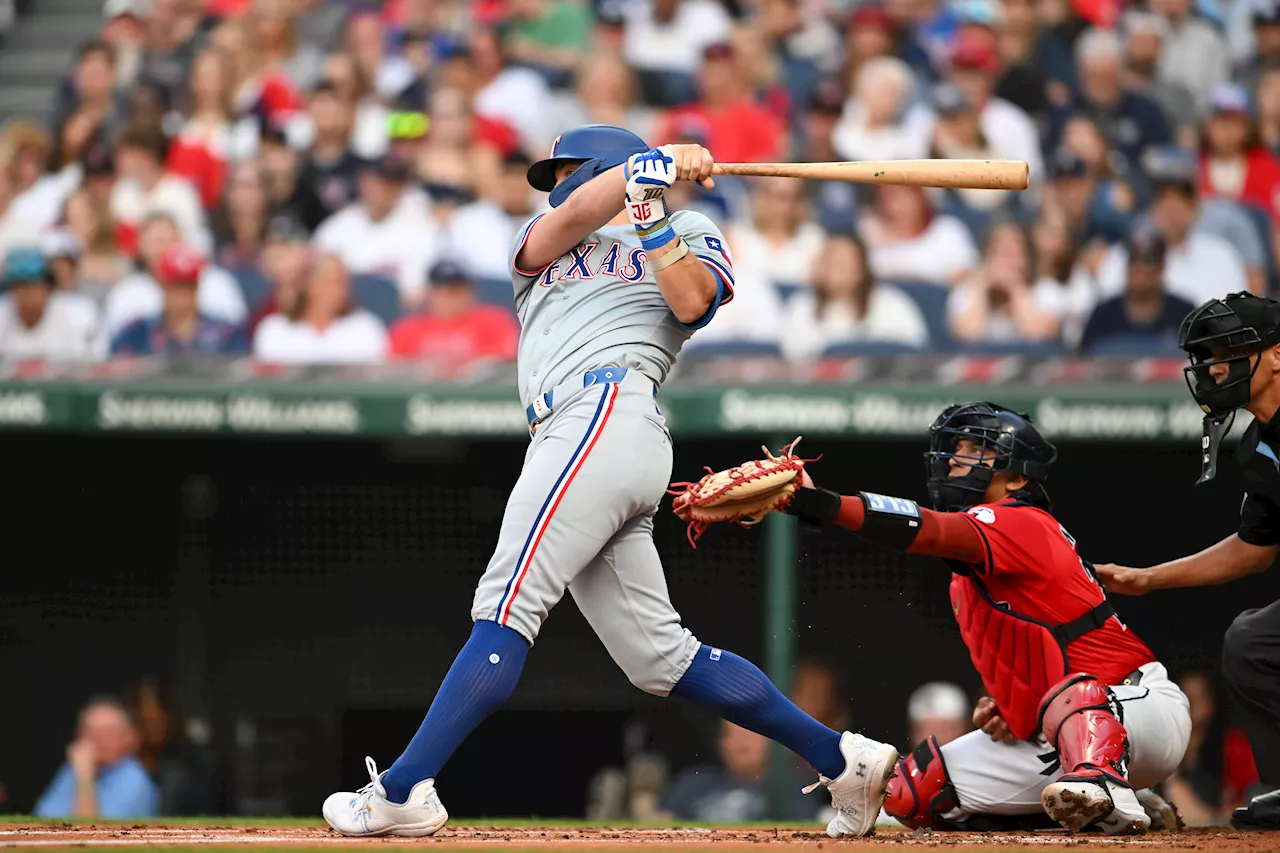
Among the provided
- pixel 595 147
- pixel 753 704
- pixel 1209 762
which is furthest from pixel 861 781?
pixel 1209 762

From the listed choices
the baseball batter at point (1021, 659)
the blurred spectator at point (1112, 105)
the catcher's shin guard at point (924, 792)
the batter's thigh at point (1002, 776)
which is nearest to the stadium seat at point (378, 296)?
the blurred spectator at point (1112, 105)

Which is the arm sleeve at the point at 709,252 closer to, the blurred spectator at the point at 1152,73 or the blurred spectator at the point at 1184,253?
the blurred spectator at the point at 1184,253

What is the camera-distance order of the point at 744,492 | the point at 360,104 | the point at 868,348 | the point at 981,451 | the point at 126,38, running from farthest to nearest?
the point at 126,38 < the point at 360,104 < the point at 868,348 < the point at 981,451 < the point at 744,492

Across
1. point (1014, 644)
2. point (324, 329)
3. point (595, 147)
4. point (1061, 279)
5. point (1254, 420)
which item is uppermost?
point (1061, 279)

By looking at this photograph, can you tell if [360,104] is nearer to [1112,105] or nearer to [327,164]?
[327,164]

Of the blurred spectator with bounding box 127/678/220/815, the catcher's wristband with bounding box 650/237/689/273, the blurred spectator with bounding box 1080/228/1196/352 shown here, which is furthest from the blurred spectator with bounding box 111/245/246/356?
the catcher's wristband with bounding box 650/237/689/273

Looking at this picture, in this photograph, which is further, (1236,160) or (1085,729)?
(1236,160)

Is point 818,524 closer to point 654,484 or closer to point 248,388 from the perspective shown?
point 654,484

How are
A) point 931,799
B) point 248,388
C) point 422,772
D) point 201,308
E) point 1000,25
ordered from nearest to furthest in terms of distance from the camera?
point 422,772, point 931,799, point 248,388, point 201,308, point 1000,25

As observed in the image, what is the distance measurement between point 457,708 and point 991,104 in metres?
Result: 5.97

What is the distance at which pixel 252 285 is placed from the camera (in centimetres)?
770

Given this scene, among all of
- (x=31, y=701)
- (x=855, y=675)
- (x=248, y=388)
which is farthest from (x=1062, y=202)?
(x=31, y=701)

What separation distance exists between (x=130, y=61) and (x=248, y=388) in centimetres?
328

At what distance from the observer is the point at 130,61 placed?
902cm
